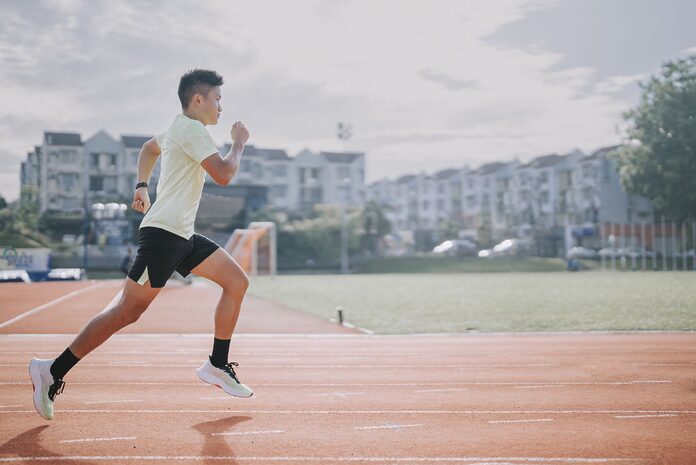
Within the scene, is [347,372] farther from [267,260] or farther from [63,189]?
[63,189]

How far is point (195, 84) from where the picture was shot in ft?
16.4

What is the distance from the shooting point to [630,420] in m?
4.82

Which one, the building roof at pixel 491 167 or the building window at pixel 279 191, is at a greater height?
the building roof at pixel 491 167

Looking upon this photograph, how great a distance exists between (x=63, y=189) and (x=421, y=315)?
177 feet

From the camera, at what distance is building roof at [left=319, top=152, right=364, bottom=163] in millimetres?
83338

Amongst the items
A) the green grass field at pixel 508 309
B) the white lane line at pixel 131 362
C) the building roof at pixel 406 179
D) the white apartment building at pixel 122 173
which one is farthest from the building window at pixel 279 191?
the white lane line at pixel 131 362

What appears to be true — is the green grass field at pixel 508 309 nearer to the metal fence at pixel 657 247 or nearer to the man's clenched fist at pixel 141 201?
the man's clenched fist at pixel 141 201

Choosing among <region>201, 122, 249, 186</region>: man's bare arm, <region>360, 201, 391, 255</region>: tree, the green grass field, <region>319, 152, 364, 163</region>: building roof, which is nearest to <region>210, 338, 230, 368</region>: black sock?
<region>201, 122, 249, 186</region>: man's bare arm

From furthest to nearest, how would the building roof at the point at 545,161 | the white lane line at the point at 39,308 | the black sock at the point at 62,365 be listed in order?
1. the building roof at the point at 545,161
2. the white lane line at the point at 39,308
3. the black sock at the point at 62,365

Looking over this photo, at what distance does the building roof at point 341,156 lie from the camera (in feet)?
273

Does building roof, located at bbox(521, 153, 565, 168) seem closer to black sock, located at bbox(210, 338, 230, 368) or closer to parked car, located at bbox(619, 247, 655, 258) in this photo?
parked car, located at bbox(619, 247, 655, 258)

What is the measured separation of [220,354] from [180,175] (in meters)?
1.35

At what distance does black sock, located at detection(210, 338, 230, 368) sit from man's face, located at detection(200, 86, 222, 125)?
1.61 meters

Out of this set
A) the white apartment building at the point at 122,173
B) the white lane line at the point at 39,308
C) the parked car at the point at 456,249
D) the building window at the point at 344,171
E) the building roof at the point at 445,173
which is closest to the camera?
the white lane line at the point at 39,308
